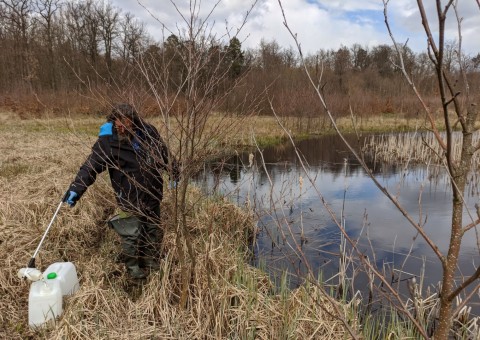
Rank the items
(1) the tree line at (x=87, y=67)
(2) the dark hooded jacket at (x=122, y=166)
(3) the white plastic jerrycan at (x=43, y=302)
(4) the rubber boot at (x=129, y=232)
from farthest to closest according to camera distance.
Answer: (1) the tree line at (x=87, y=67)
(4) the rubber boot at (x=129, y=232)
(2) the dark hooded jacket at (x=122, y=166)
(3) the white plastic jerrycan at (x=43, y=302)

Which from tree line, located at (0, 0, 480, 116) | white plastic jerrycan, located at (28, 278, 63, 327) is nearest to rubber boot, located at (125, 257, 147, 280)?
white plastic jerrycan, located at (28, 278, 63, 327)

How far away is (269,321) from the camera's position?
3.18 meters

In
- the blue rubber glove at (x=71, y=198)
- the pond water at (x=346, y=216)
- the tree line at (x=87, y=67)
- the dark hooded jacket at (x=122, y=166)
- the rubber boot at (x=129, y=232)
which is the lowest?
the pond water at (x=346, y=216)

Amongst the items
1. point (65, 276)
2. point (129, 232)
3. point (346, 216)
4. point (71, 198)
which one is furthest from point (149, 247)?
point (346, 216)

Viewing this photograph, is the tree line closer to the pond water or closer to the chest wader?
the pond water

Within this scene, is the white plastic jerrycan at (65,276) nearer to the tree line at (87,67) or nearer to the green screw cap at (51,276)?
the green screw cap at (51,276)

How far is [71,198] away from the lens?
10.5 ft

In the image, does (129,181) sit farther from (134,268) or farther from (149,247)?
(134,268)

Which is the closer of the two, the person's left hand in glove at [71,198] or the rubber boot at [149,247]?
the person's left hand in glove at [71,198]

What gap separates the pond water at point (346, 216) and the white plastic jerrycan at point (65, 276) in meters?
1.50

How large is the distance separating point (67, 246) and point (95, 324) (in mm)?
1519

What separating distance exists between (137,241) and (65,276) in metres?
0.69

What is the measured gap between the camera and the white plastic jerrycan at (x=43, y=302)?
9.48 feet

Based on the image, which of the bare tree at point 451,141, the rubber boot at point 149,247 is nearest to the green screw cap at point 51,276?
the rubber boot at point 149,247
